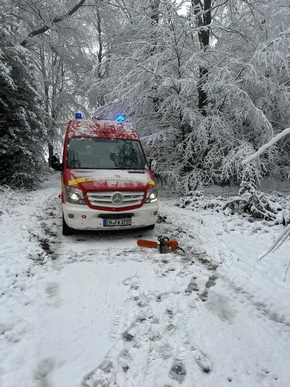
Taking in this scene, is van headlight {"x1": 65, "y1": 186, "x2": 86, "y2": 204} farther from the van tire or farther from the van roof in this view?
the van roof

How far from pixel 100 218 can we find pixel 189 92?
17.6 ft

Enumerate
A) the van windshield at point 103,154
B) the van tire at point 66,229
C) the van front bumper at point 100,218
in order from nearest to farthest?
the van front bumper at point 100,218, the van tire at point 66,229, the van windshield at point 103,154

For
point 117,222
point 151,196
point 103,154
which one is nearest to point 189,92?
point 103,154

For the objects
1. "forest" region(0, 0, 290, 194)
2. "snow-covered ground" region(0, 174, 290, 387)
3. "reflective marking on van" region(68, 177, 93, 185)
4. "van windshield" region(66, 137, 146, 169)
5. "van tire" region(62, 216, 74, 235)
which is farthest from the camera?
"forest" region(0, 0, 290, 194)

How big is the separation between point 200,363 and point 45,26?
47.8 ft

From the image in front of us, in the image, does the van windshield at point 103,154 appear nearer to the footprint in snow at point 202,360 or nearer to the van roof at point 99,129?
the van roof at point 99,129

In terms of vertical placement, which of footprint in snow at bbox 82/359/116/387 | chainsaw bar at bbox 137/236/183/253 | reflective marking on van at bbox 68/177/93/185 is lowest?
footprint in snow at bbox 82/359/116/387

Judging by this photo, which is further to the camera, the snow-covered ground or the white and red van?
the white and red van

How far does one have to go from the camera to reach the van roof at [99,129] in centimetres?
694

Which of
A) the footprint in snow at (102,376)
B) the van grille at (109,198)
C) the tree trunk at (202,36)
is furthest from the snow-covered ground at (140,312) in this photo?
the tree trunk at (202,36)

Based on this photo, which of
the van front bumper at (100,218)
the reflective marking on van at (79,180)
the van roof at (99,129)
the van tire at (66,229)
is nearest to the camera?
the van front bumper at (100,218)

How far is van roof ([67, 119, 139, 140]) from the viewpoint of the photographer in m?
6.94

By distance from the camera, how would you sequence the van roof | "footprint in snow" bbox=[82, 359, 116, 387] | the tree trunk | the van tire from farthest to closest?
the tree trunk, the van roof, the van tire, "footprint in snow" bbox=[82, 359, 116, 387]

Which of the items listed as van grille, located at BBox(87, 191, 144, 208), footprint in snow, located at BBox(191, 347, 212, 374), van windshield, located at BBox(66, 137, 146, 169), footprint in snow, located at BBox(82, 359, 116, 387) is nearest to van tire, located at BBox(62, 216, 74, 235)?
van grille, located at BBox(87, 191, 144, 208)
